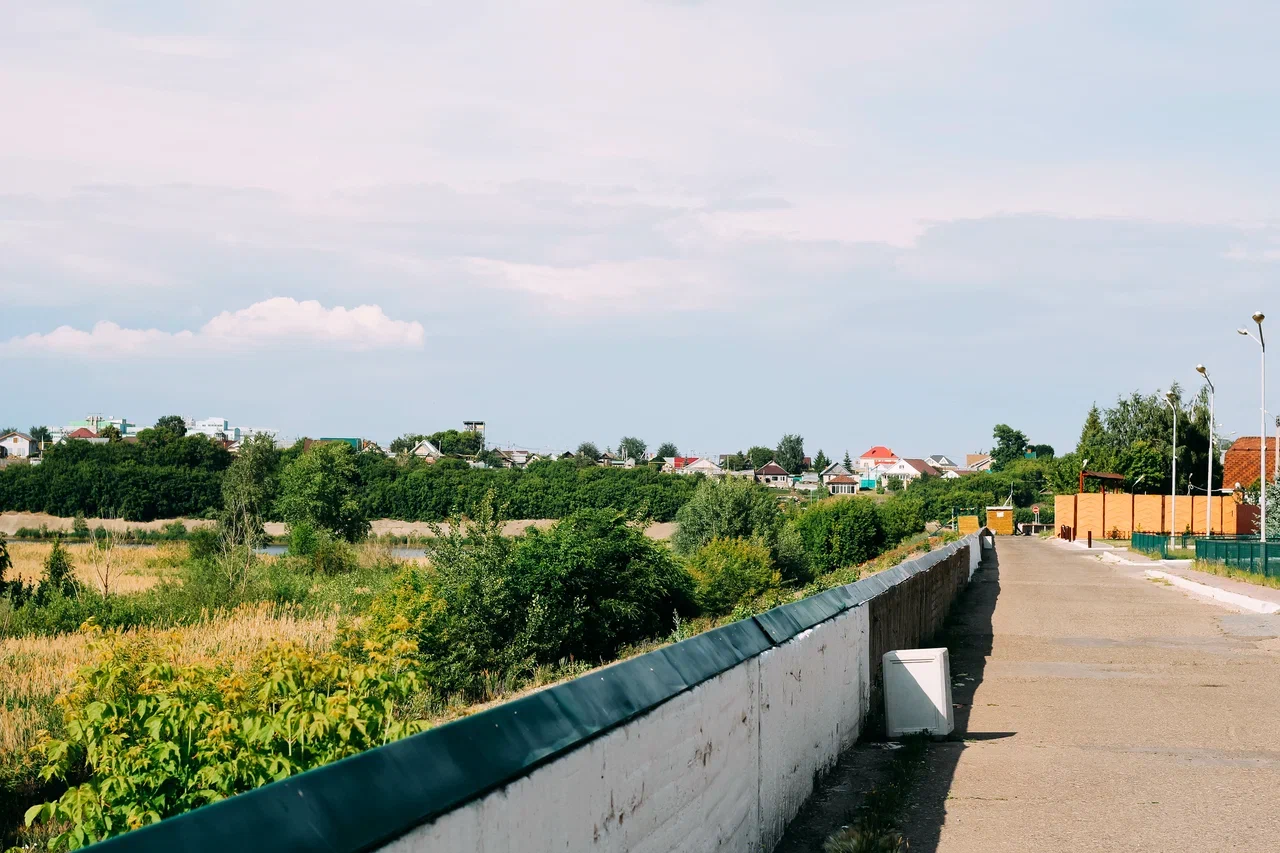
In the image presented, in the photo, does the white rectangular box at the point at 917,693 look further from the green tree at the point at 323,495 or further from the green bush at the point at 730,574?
the green tree at the point at 323,495

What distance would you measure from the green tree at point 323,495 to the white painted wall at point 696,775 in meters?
79.2

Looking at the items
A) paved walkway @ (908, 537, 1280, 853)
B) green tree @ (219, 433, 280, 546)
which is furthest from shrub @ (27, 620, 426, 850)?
green tree @ (219, 433, 280, 546)

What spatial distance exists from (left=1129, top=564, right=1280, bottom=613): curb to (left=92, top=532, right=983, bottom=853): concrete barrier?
17947mm

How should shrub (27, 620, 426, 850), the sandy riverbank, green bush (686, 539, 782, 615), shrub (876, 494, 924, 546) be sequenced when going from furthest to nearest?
the sandy riverbank
shrub (876, 494, 924, 546)
green bush (686, 539, 782, 615)
shrub (27, 620, 426, 850)

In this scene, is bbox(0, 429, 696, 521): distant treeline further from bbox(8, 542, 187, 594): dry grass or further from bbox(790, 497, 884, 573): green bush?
bbox(790, 497, 884, 573): green bush

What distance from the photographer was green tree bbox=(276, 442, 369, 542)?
85625mm

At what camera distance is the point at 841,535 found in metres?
60.3

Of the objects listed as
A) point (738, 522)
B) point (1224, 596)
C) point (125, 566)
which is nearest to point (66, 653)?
point (1224, 596)

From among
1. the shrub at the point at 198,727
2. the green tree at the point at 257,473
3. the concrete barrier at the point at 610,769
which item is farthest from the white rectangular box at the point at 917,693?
the green tree at the point at 257,473

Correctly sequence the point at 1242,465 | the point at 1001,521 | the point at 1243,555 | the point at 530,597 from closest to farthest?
the point at 530,597, the point at 1243,555, the point at 1242,465, the point at 1001,521

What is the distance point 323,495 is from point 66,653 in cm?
6435

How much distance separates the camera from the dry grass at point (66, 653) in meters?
14.4

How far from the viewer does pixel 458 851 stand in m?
2.98

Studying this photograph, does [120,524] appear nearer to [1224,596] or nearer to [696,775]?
[1224,596]
